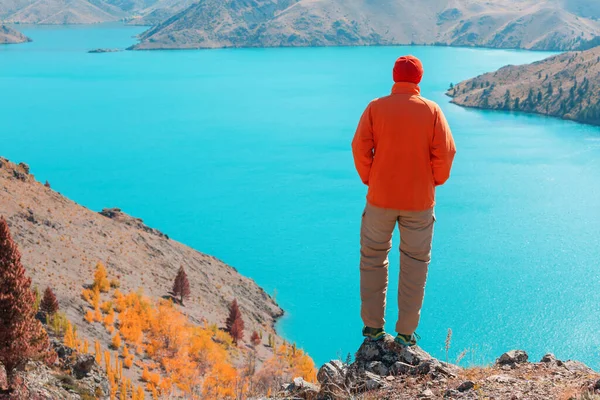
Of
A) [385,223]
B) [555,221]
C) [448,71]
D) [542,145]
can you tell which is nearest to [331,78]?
[448,71]

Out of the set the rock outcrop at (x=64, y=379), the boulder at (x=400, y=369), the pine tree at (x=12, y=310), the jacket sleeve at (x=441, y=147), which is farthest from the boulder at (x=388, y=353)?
the rock outcrop at (x=64, y=379)

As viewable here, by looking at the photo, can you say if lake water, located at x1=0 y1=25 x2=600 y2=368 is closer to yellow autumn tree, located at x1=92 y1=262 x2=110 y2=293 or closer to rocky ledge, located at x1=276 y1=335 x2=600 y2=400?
rocky ledge, located at x1=276 y1=335 x2=600 y2=400

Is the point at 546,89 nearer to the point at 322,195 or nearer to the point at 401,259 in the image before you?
the point at 322,195

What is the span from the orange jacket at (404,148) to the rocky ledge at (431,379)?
7.66ft

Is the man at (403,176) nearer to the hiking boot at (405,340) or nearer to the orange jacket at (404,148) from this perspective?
the orange jacket at (404,148)

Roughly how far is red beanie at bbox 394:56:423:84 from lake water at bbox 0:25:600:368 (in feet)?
15.3

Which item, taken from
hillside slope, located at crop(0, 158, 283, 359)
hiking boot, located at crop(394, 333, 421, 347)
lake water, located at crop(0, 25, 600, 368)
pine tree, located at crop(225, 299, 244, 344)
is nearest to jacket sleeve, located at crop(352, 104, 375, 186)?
hiking boot, located at crop(394, 333, 421, 347)

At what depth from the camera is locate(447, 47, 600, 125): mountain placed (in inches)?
4749

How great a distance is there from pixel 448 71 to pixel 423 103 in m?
182

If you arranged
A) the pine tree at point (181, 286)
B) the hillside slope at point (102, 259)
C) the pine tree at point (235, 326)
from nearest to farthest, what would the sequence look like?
the hillside slope at point (102, 259), the pine tree at point (235, 326), the pine tree at point (181, 286)

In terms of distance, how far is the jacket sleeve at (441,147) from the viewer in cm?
802

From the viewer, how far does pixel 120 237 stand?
38.8m

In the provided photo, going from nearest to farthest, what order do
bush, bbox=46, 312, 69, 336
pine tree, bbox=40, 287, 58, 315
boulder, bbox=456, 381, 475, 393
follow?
1. boulder, bbox=456, 381, 475, 393
2. bush, bbox=46, 312, 69, 336
3. pine tree, bbox=40, 287, 58, 315

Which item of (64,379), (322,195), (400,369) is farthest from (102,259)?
(322,195)
